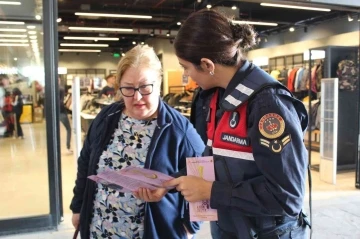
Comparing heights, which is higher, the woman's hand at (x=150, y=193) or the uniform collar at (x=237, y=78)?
the uniform collar at (x=237, y=78)

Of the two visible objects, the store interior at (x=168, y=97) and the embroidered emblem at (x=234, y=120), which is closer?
the embroidered emblem at (x=234, y=120)

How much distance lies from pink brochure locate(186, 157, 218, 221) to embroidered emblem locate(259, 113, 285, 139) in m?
0.22

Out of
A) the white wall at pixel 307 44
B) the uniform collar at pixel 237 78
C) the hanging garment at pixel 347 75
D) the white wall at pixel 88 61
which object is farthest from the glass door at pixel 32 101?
the white wall at pixel 88 61

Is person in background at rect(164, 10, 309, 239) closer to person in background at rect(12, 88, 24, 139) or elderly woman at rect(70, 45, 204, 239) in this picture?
elderly woman at rect(70, 45, 204, 239)

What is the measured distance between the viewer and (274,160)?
996mm

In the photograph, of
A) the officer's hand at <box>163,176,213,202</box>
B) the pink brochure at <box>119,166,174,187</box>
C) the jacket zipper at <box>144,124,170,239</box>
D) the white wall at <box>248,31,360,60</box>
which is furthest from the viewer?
the white wall at <box>248,31,360,60</box>

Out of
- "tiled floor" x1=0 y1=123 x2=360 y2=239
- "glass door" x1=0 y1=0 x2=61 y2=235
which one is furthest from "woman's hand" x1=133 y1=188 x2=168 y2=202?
"glass door" x1=0 y1=0 x2=61 y2=235

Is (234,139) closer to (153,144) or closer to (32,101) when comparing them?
(153,144)

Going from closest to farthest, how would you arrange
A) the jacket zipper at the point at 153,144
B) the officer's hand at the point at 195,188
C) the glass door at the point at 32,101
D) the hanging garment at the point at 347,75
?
the officer's hand at the point at 195,188 → the jacket zipper at the point at 153,144 → the glass door at the point at 32,101 → the hanging garment at the point at 347,75

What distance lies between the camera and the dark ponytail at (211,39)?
114cm

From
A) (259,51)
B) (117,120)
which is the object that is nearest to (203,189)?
(117,120)

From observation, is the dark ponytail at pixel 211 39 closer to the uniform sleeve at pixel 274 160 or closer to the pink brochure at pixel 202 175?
the uniform sleeve at pixel 274 160

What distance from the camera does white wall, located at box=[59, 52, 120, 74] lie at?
77.3 ft

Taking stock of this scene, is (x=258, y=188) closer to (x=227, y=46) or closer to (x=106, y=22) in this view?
(x=227, y=46)
